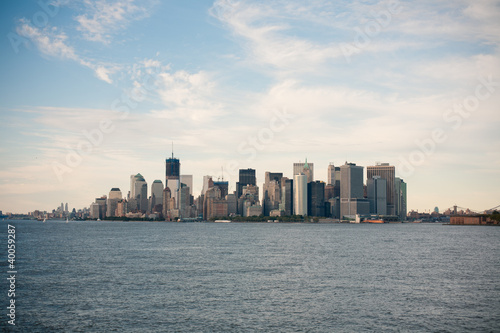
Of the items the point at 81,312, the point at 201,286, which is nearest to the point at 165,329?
the point at 81,312

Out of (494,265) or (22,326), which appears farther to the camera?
(494,265)

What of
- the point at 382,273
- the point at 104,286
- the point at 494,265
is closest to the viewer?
the point at 104,286

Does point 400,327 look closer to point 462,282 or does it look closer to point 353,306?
point 353,306

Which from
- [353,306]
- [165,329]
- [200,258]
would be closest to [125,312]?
[165,329]

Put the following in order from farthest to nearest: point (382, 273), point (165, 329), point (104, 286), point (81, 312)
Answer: point (382, 273), point (104, 286), point (81, 312), point (165, 329)

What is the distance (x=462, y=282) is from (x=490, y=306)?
15.2 meters

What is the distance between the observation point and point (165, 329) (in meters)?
39.1

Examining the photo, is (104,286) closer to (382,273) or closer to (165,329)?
(165,329)

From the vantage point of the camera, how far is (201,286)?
57625 mm

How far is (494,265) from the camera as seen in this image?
268ft

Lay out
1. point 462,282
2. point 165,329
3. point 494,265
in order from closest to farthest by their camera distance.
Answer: point 165,329 < point 462,282 < point 494,265

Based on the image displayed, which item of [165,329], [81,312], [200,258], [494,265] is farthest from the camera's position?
[200,258]

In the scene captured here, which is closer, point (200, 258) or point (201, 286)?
point (201, 286)

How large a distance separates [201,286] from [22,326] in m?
22.9
